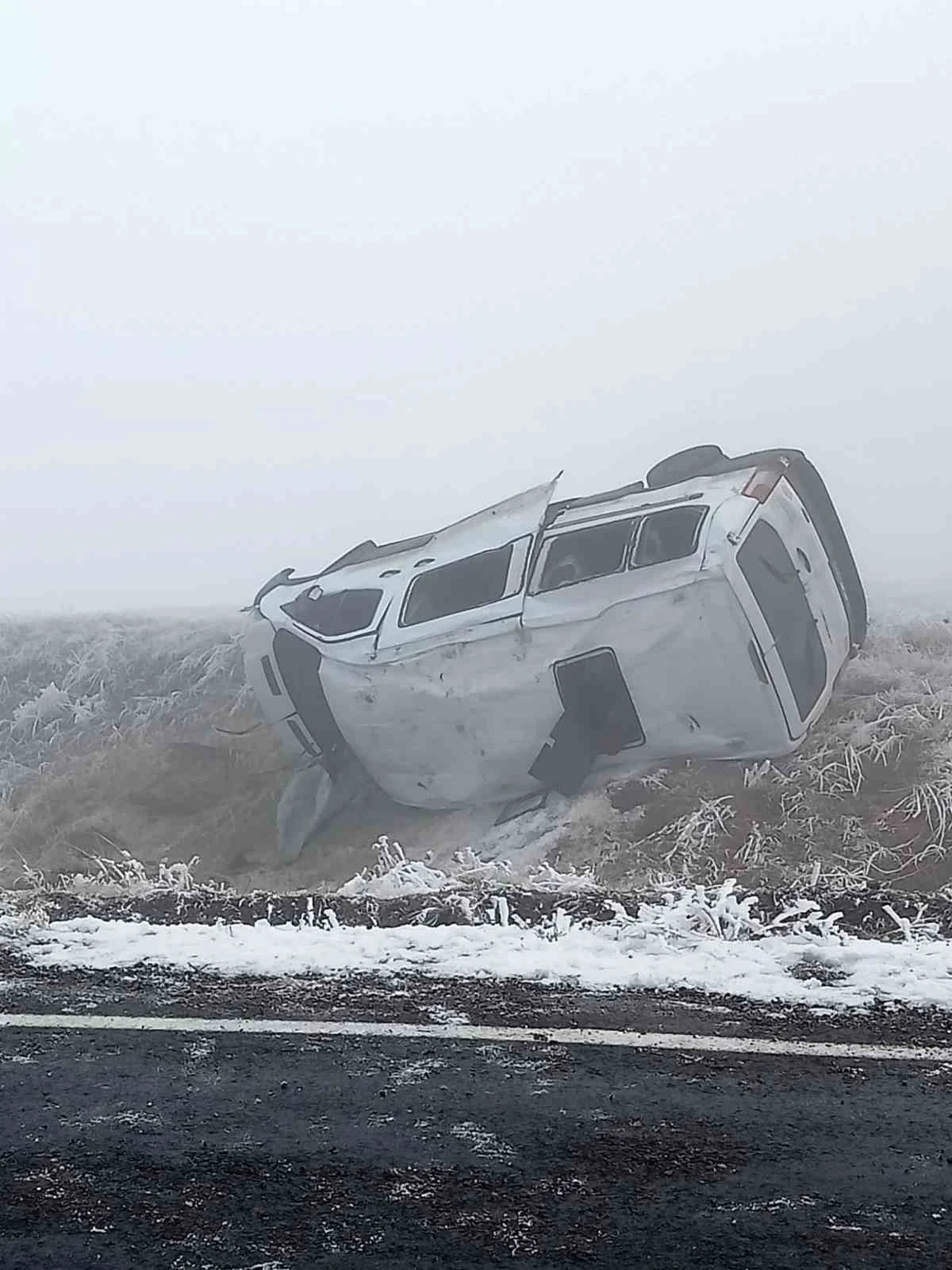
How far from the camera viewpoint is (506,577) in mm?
10969

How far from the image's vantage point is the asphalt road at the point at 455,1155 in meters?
2.70

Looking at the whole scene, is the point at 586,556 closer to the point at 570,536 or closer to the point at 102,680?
the point at 570,536

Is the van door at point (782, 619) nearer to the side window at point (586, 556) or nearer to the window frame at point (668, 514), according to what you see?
Result: the window frame at point (668, 514)

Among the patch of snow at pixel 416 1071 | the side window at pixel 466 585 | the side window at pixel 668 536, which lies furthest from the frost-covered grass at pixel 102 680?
the patch of snow at pixel 416 1071

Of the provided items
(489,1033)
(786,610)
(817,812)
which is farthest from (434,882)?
(786,610)

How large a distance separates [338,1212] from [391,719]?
8.20m

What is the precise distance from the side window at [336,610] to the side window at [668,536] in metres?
2.74

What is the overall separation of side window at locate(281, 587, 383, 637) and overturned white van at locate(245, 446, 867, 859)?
24 mm

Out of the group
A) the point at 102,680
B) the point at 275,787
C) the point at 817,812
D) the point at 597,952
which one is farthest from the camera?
the point at 102,680

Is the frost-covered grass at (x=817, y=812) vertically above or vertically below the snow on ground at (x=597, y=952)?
below

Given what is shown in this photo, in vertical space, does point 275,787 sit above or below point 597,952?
below

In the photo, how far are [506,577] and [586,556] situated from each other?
2.63 feet

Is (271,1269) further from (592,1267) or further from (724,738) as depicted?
(724,738)

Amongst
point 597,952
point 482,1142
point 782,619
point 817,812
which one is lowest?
point 817,812
